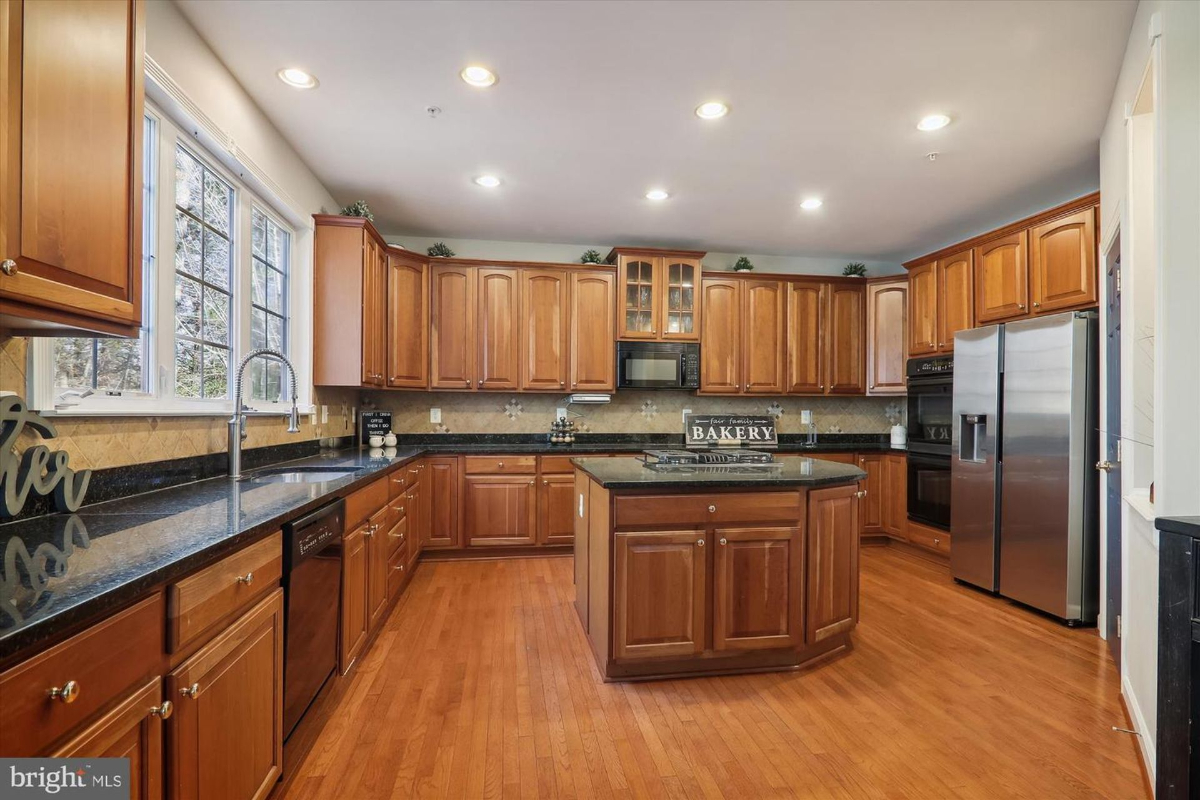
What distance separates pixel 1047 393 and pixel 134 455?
442 cm

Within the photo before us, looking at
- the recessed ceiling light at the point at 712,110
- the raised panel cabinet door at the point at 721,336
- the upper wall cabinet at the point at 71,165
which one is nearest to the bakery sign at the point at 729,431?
the raised panel cabinet door at the point at 721,336

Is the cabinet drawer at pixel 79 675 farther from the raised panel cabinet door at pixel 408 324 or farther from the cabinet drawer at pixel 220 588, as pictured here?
the raised panel cabinet door at pixel 408 324

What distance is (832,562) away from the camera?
2709 mm

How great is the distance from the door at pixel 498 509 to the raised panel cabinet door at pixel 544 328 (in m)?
0.86

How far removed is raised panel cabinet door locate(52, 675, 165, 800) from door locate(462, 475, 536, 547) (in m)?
3.36

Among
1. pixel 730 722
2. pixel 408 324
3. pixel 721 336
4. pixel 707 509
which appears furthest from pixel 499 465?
pixel 730 722

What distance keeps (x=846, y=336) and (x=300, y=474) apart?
4661mm

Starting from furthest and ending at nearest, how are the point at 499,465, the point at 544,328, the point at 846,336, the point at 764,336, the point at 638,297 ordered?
the point at 846,336
the point at 764,336
the point at 638,297
the point at 544,328
the point at 499,465

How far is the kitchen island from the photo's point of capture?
8.06ft

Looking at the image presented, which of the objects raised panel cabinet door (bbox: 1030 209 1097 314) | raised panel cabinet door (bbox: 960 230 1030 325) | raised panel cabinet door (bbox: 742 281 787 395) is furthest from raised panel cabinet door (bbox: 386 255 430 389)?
raised panel cabinet door (bbox: 1030 209 1097 314)

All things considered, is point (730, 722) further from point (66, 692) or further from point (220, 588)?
point (66, 692)

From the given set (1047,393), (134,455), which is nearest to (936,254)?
(1047,393)

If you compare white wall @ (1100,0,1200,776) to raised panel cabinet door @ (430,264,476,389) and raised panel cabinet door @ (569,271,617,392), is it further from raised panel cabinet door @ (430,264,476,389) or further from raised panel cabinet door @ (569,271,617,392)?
raised panel cabinet door @ (430,264,476,389)

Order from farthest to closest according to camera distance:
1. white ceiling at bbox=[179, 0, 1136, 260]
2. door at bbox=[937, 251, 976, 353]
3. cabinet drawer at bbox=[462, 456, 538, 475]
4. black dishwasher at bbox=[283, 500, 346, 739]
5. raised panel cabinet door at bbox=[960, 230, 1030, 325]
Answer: cabinet drawer at bbox=[462, 456, 538, 475] < door at bbox=[937, 251, 976, 353] < raised panel cabinet door at bbox=[960, 230, 1030, 325] < white ceiling at bbox=[179, 0, 1136, 260] < black dishwasher at bbox=[283, 500, 346, 739]
